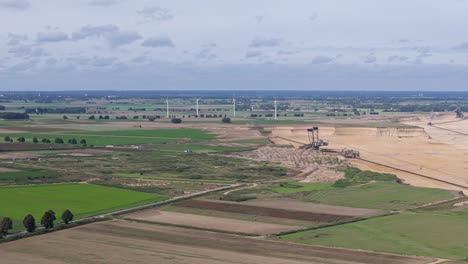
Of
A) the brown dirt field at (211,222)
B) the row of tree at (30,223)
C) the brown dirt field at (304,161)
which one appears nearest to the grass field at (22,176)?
the brown dirt field at (211,222)

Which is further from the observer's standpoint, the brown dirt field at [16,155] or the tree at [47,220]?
the brown dirt field at [16,155]

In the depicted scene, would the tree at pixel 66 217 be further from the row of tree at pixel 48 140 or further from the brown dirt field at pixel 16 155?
the row of tree at pixel 48 140

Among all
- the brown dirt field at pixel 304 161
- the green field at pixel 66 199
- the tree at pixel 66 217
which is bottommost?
the brown dirt field at pixel 304 161

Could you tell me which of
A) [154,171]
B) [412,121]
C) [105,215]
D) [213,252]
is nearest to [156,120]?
[412,121]

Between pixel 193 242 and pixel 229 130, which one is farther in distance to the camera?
pixel 229 130

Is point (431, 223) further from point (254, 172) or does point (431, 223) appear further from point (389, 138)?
point (389, 138)

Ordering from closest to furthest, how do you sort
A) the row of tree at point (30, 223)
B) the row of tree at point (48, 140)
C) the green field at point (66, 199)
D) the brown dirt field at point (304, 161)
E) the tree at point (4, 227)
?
the tree at point (4, 227), the row of tree at point (30, 223), the green field at point (66, 199), the brown dirt field at point (304, 161), the row of tree at point (48, 140)

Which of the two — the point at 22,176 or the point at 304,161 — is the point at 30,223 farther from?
the point at 304,161
